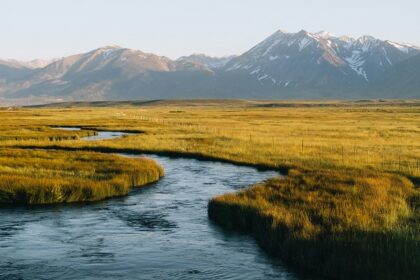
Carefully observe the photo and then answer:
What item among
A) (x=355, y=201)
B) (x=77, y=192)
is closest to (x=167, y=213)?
(x=77, y=192)

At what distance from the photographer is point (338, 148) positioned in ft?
184

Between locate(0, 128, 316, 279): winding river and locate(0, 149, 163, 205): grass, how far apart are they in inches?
52.9

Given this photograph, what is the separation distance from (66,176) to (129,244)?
48.8ft

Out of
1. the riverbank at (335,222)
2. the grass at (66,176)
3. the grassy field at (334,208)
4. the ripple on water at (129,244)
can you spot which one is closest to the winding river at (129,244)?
the ripple on water at (129,244)

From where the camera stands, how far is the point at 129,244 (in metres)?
21.9

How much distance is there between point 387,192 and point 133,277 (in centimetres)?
1718

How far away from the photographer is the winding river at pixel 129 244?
61.7ft

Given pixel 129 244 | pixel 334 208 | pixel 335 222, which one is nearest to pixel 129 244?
pixel 129 244

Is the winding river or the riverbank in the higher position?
the riverbank

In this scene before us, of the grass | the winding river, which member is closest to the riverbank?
the winding river

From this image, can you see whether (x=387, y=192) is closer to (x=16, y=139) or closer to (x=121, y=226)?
(x=121, y=226)

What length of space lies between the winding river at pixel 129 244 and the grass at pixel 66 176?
1.34m

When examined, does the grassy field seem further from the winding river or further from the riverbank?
the winding river

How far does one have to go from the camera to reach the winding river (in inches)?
741
